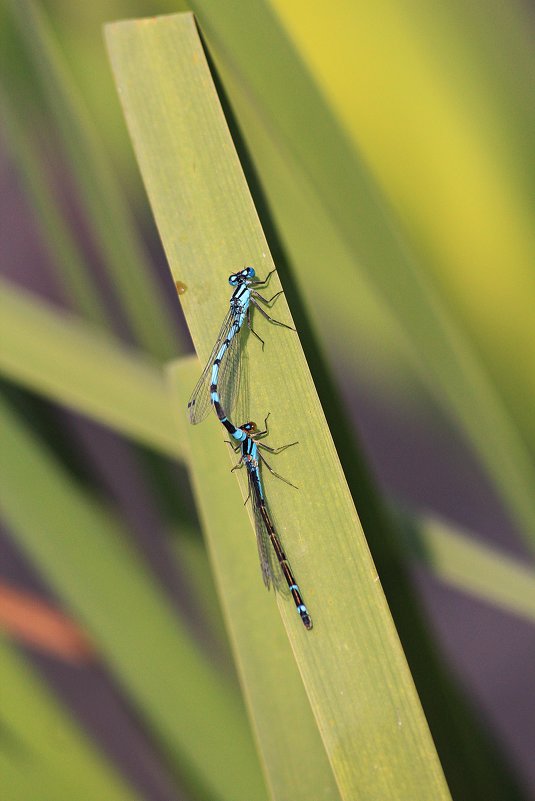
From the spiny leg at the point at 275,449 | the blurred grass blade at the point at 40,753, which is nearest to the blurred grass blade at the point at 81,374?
the spiny leg at the point at 275,449

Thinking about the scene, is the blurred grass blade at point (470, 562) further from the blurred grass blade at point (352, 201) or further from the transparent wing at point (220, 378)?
the transparent wing at point (220, 378)

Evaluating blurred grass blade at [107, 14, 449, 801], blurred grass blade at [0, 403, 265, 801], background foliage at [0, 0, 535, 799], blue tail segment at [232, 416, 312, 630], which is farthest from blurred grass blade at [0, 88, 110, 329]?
blue tail segment at [232, 416, 312, 630]

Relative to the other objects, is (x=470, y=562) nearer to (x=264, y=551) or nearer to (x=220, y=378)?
(x=264, y=551)

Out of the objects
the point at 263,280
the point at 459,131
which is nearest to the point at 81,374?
the point at 263,280

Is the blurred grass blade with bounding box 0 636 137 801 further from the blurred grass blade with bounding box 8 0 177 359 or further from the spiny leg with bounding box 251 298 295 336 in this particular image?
the spiny leg with bounding box 251 298 295 336

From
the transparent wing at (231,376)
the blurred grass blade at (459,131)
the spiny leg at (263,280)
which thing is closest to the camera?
the spiny leg at (263,280)

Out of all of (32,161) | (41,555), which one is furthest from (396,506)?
(32,161)
